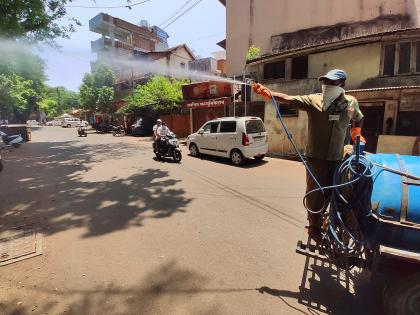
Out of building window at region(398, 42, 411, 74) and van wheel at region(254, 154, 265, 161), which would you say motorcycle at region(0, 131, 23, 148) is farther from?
building window at region(398, 42, 411, 74)

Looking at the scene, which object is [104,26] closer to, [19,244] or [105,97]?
[105,97]

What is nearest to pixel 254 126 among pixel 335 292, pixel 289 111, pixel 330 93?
pixel 289 111

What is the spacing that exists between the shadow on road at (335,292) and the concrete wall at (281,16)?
61.5 ft

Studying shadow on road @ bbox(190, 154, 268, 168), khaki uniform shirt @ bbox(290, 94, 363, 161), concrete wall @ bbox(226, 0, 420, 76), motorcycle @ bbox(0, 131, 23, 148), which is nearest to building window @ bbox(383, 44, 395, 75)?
shadow on road @ bbox(190, 154, 268, 168)

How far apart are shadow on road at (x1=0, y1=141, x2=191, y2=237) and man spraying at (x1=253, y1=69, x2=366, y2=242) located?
10.7 feet

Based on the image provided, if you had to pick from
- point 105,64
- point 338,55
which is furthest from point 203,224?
point 105,64

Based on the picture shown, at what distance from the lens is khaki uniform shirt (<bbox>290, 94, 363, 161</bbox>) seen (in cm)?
317

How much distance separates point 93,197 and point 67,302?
12.9 feet

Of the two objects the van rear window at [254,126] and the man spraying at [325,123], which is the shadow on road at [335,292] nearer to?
the man spraying at [325,123]

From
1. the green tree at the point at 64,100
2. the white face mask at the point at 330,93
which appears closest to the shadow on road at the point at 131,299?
the white face mask at the point at 330,93

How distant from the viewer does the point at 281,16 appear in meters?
21.6

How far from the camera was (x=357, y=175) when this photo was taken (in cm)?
269

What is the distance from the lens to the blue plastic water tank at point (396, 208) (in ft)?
7.99

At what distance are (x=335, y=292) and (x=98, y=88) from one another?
37.0 metres
